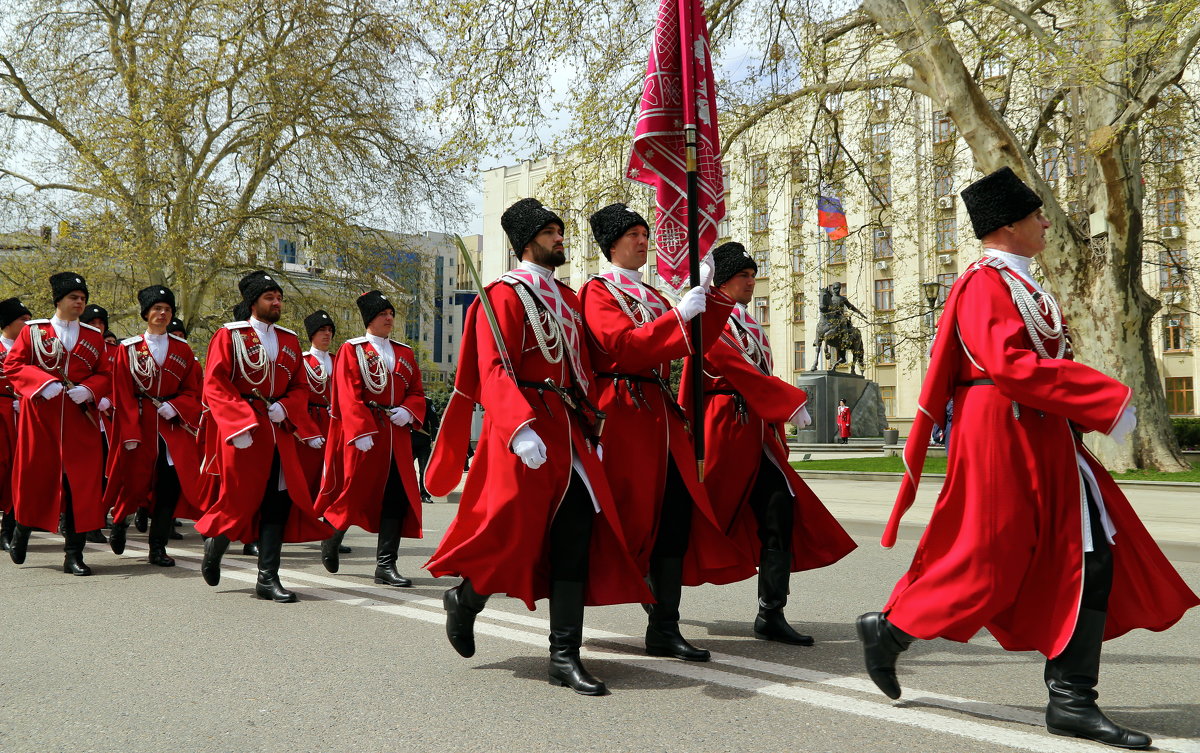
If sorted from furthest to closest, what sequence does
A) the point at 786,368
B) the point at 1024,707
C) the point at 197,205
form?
the point at 786,368
the point at 197,205
the point at 1024,707

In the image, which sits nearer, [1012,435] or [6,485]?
[1012,435]

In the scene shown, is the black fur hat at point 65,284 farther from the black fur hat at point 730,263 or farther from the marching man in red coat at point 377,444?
the black fur hat at point 730,263

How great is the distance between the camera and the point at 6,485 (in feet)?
34.5

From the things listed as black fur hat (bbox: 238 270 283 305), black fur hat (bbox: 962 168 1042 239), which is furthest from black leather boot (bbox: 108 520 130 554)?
black fur hat (bbox: 962 168 1042 239)

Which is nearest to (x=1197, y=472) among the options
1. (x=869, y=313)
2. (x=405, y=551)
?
(x=405, y=551)

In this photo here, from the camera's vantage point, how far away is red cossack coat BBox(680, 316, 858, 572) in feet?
18.3

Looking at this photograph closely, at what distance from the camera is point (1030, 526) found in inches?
146

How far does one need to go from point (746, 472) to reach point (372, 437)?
3.27 m

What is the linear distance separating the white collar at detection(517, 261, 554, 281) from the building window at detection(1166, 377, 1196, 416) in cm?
4847

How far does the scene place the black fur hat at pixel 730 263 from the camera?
5922 millimetres

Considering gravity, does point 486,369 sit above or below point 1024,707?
above

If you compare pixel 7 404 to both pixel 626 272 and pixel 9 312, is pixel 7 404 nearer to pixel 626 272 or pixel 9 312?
pixel 9 312

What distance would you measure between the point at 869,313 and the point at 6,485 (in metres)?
44.1

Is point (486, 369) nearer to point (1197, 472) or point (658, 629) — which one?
point (658, 629)
